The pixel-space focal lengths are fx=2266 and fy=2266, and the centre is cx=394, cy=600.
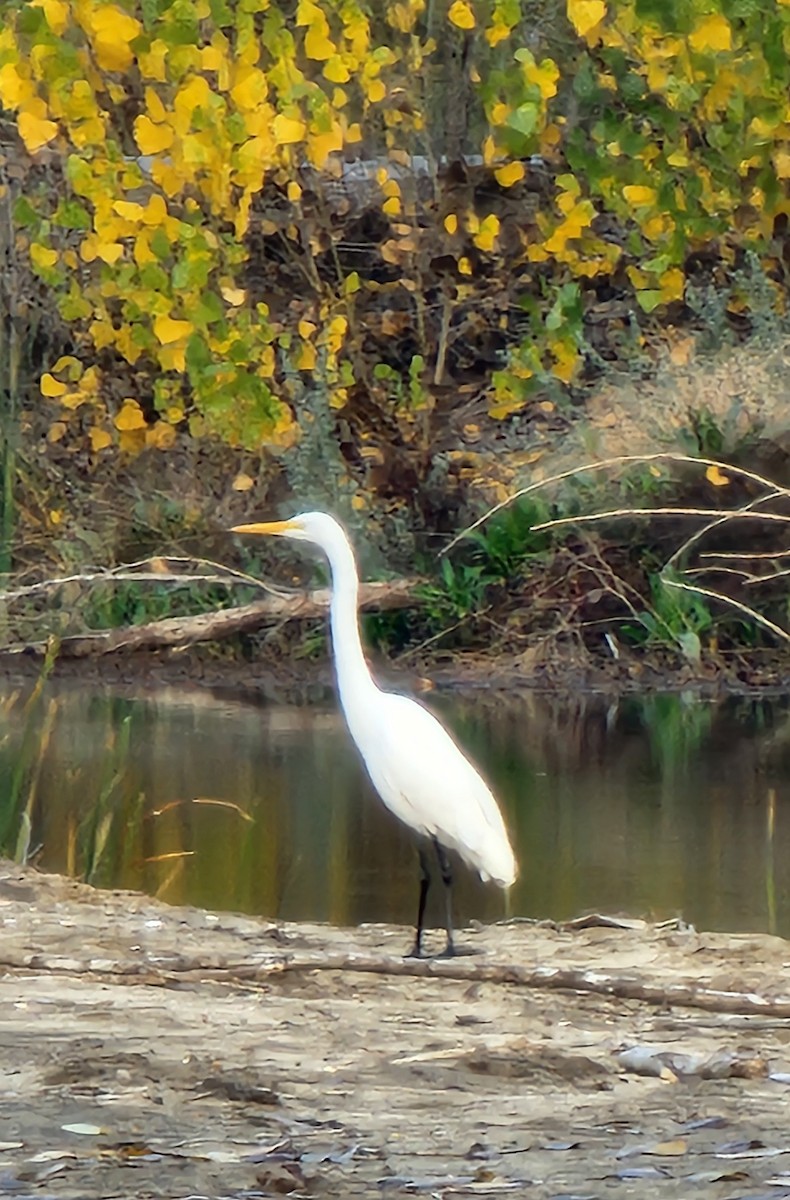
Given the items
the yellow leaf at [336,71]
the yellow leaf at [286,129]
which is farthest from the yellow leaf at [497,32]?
the yellow leaf at [286,129]

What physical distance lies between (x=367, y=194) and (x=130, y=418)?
1937 millimetres

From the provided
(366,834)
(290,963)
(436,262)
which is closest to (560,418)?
(436,262)

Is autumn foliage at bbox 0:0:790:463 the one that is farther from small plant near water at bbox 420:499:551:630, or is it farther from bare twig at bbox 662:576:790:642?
bare twig at bbox 662:576:790:642

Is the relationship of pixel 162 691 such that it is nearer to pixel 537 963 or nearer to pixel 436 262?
pixel 436 262

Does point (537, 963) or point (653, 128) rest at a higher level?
point (653, 128)

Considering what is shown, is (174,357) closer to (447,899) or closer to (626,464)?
(626,464)

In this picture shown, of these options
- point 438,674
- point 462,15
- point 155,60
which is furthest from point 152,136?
point 438,674

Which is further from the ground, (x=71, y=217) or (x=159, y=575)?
(x=71, y=217)

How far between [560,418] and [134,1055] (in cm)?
775

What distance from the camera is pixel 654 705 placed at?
1103 cm

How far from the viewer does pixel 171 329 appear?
37.0ft

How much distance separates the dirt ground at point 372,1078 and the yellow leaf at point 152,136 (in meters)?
5.37

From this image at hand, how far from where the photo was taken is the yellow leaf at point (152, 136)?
10.6 metres

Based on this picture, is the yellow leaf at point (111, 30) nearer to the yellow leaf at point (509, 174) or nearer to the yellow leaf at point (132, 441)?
the yellow leaf at point (509, 174)
